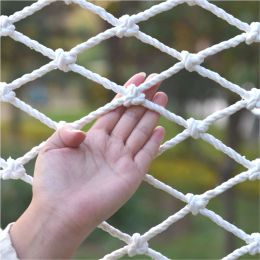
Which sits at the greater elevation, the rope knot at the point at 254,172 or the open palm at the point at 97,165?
the rope knot at the point at 254,172

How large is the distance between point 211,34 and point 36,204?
4.99 feet

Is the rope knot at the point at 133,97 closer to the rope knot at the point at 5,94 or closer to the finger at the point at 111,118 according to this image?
the finger at the point at 111,118

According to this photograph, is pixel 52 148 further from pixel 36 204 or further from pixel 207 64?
pixel 207 64

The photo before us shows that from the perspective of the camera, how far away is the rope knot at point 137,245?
92cm

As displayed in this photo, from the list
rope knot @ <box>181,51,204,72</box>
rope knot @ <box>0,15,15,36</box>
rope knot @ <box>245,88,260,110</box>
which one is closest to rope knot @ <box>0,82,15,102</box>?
rope knot @ <box>0,15,15,36</box>

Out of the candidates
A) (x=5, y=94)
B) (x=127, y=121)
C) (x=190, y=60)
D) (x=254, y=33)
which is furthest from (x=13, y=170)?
(x=254, y=33)

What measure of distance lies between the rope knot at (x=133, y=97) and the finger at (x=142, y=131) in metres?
0.02

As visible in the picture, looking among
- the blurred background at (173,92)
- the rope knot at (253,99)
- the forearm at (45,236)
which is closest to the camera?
the forearm at (45,236)

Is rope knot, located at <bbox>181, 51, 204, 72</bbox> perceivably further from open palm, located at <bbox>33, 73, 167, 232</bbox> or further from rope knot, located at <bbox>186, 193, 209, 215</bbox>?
rope knot, located at <bbox>186, 193, 209, 215</bbox>

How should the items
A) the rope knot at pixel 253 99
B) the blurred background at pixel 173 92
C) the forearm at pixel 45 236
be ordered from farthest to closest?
the blurred background at pixel 173 92 → the rope knot at pixel 253 99 → the forearm at pixel 45 236

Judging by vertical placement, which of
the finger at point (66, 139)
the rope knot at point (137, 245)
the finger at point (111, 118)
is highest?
the finger at point (111, 118)

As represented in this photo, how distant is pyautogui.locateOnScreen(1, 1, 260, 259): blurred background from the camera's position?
2221 millimetres

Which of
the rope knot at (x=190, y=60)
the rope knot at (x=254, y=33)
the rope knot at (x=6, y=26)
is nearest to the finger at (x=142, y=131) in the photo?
the rope knot at (x=190, y=60)

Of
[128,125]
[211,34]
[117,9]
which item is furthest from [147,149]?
[117,9]
